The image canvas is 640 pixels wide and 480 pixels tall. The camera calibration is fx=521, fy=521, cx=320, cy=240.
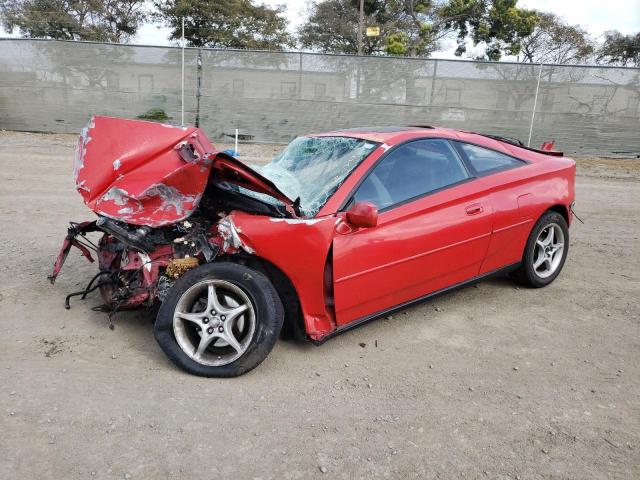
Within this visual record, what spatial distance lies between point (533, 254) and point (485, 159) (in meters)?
0.95

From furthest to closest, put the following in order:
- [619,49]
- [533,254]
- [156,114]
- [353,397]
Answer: [619,49] < [156,114] < [533,254] < [353,397]

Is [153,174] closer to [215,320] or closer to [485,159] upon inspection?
[215,320]

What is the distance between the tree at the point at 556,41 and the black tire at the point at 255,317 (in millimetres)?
37390

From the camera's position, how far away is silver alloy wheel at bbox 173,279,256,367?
3.04 metres

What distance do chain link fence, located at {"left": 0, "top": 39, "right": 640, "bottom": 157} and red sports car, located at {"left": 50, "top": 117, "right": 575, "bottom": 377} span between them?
10.8 metres

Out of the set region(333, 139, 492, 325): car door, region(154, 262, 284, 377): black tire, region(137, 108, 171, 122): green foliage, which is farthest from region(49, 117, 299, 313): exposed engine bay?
region(137, 108, 171, 122): green foliage

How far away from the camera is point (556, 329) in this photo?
Result: 3775 millimetres

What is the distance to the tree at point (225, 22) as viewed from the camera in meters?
32.6

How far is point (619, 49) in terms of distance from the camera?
38.0m

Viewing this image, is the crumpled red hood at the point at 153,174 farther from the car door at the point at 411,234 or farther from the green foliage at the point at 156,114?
the green foliage at the point at 156,114

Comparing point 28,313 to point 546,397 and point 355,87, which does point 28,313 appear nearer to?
point 546,397

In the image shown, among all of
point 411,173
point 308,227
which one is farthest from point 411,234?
point 308,227

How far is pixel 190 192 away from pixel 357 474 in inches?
74.3

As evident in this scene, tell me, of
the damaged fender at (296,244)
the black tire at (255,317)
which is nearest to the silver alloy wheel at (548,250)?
the damaged fender at (296,244)
